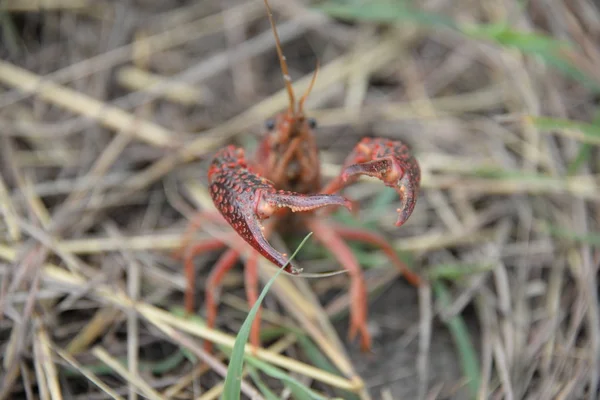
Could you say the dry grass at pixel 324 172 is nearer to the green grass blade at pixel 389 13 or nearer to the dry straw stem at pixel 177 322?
the dry straw stem at pixel 177 322

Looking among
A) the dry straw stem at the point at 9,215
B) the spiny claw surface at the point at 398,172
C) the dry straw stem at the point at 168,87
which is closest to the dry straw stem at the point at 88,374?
the dry straw stem at the point at 9,215

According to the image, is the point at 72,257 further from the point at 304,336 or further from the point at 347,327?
the point at 347,327

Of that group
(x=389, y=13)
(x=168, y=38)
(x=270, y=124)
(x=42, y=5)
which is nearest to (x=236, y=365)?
(x=270, y=124)

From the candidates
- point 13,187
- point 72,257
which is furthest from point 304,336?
point 13,187

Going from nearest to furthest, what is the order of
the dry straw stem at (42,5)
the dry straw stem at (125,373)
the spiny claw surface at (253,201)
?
the spiny claw surface at (253,201)
the dry straw stem at (125,373)
the dry straw stem at (42,5)

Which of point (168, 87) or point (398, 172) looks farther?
point (168, 87)

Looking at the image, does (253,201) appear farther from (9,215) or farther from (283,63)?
(9,215)

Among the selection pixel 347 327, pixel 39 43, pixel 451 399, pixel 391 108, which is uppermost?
pixel 39 43
